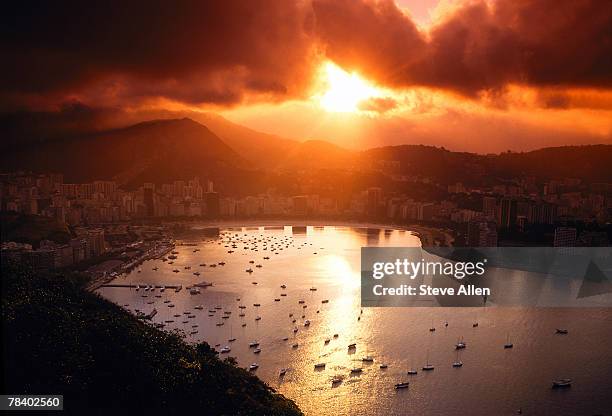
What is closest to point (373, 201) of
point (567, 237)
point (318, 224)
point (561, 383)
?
point (318, 224)

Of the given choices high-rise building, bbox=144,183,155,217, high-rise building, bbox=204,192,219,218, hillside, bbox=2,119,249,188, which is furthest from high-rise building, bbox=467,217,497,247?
hillside, bbox=2,119,249,188

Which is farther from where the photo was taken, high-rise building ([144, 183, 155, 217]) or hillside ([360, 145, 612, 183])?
high-rise building ([144, 183, 155, 217])

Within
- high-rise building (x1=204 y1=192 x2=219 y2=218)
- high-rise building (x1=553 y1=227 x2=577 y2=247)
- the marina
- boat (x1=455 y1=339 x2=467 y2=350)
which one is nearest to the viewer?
the marina

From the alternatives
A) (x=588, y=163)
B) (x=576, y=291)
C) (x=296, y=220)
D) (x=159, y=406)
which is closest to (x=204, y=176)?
(x=296, y=220)

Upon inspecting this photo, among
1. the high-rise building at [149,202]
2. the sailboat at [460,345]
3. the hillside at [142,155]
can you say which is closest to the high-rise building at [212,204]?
the high-rise building at [149,202]

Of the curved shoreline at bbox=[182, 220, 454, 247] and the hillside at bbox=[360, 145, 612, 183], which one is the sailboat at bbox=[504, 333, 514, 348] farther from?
the hillside at bbox=[360, 145, 612, 183]

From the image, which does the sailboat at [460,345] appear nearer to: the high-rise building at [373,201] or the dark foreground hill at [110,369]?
the dark foreground hill at [110,369]
